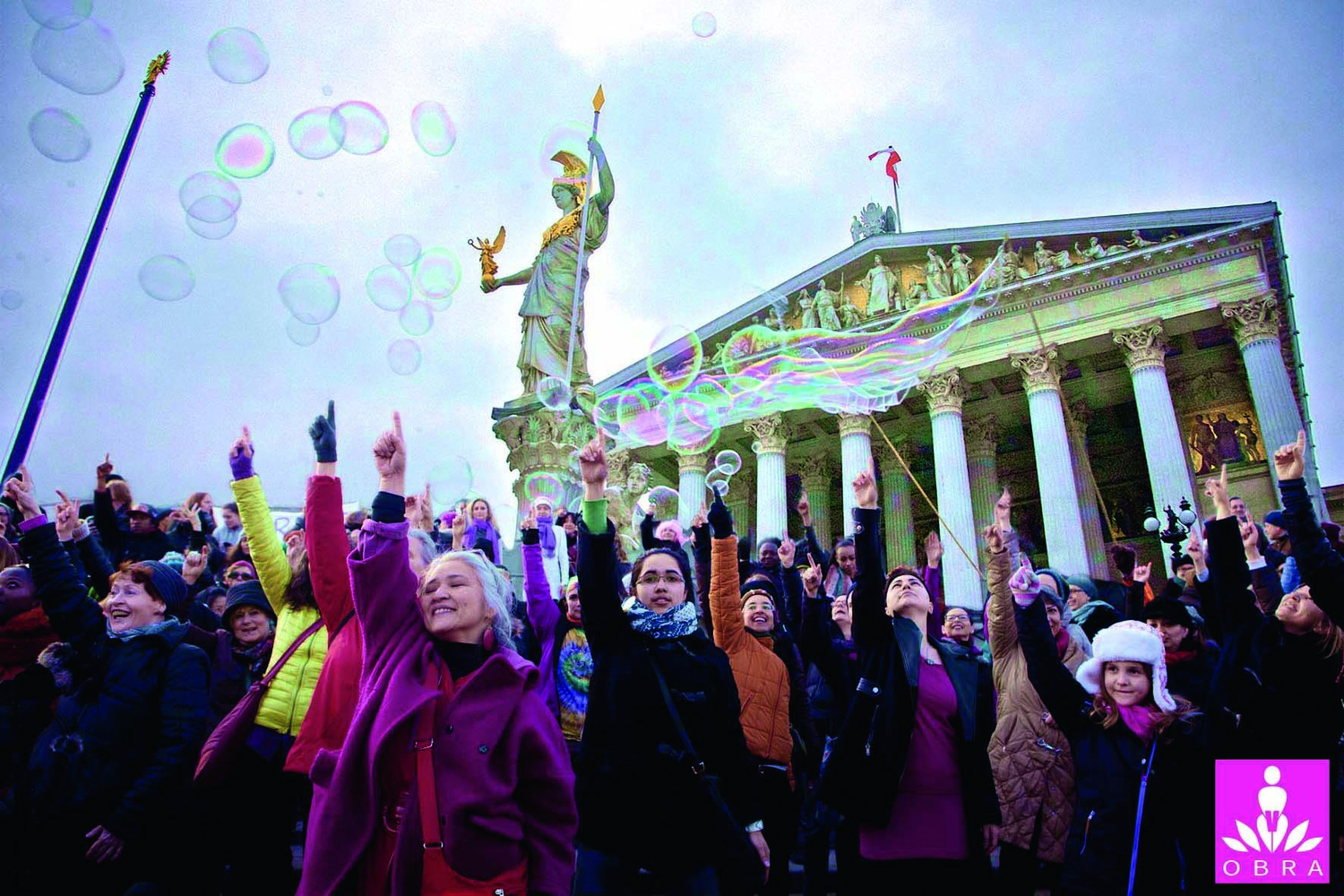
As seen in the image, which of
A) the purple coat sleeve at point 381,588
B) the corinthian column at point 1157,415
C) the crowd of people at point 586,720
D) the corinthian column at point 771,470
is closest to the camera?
the crowd of people at point 586,720

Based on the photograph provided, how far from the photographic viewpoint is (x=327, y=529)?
2857 mm

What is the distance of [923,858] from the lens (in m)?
3.39

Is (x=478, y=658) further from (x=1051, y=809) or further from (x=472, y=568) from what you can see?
(x=1051, y=809)

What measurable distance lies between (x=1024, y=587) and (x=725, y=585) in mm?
1478

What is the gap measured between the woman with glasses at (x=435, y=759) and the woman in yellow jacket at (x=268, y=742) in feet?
3.45

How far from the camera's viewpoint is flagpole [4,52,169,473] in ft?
31.1

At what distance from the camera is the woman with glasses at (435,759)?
2170 millimetres

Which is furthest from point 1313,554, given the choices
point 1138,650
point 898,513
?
point 898,513

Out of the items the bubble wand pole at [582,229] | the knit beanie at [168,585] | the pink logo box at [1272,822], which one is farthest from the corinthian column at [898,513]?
the knit beanie at [168,585]

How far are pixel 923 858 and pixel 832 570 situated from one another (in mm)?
5534

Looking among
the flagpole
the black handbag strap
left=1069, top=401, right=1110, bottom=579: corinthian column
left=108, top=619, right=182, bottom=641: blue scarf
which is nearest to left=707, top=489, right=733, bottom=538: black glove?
the black handbag strap

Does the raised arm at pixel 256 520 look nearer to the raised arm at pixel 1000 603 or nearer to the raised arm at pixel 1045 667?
the raised arm at pixel 1000 603

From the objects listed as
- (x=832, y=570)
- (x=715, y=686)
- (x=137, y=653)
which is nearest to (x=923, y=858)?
(x=715, y=686)

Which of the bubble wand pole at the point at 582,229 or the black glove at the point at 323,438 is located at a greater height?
the bubble wand pole at the point at 582,229
